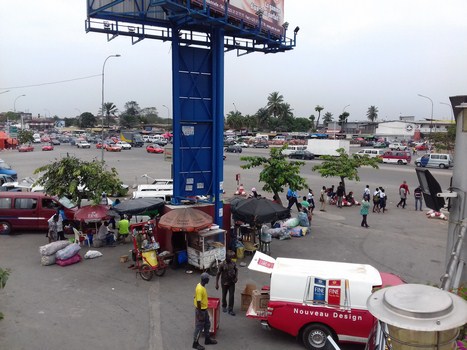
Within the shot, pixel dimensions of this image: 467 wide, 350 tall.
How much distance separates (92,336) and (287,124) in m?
118

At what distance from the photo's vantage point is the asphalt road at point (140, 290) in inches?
328

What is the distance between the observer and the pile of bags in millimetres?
12727

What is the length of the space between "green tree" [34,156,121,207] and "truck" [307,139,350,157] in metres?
41.6

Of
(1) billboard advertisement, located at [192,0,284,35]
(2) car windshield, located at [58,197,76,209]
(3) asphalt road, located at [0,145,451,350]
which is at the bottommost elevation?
(3) asphalt road, located at [0,145,451,350]

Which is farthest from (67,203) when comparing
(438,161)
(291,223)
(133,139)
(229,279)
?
(133,139)

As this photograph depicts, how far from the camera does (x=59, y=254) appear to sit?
12.8 meters

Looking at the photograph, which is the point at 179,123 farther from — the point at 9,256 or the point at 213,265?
the point at 9,256

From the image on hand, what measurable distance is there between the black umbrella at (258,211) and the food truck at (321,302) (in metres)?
5.08

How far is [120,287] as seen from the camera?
1116 centimetres

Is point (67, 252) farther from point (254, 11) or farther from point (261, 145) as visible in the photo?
point (261, 145)

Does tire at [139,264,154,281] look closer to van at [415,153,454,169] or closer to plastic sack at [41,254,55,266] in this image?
plastic sack at [41,254,55,266]

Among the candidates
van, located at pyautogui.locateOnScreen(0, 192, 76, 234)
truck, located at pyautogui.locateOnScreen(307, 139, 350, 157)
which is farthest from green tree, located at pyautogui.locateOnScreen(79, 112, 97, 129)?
van, located at pyautogui.locateOnScreen(0, 192, 76, 234)

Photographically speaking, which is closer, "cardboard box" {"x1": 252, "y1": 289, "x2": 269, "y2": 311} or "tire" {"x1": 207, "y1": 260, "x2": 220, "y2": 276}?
"cardboard box" {"x1": 252, "y1": 289, "x2": 269, "y2": 311}

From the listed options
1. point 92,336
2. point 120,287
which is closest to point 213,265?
point 120,287
